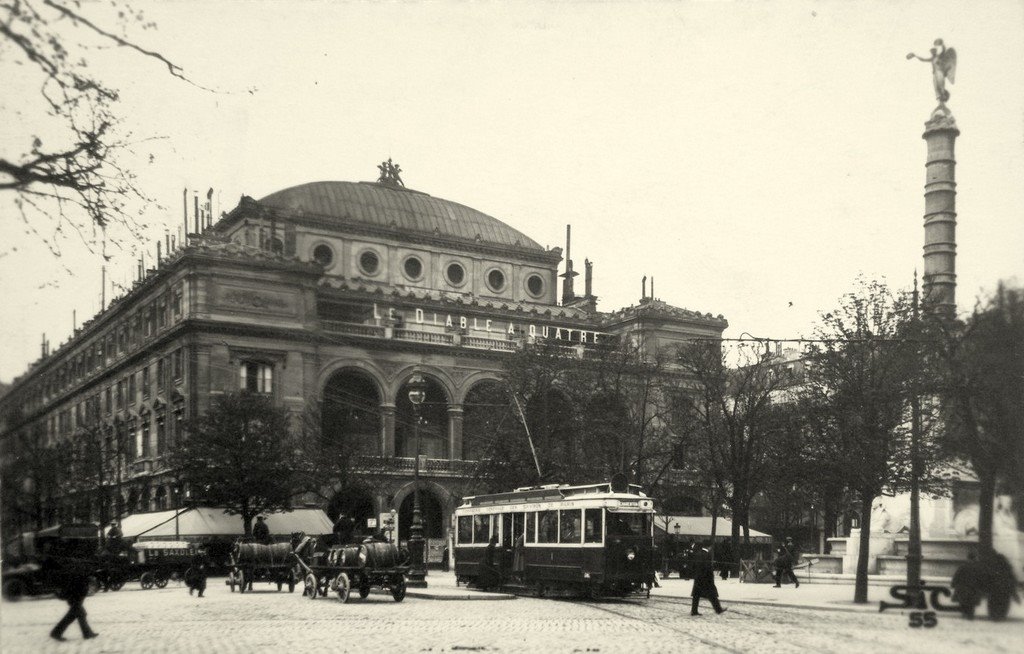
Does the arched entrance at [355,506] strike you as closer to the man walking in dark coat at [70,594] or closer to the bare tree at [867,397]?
the bare tree at [867,397]

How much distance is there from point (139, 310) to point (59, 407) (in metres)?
27.5

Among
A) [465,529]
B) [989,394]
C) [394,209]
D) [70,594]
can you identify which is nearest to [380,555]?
[465,529]

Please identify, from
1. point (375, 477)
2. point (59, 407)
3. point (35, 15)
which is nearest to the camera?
point (35, 15)

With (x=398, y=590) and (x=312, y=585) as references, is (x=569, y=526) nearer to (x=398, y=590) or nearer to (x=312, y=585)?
(x=398, y=590)

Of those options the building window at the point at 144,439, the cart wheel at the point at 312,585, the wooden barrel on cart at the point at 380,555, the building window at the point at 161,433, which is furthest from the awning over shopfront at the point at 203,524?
the wooden barrel on cart at the point at 380,555

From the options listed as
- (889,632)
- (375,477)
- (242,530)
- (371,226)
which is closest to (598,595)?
(889,632)

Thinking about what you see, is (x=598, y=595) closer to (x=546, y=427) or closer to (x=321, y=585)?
(x=321, y=585)

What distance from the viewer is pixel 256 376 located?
190ft

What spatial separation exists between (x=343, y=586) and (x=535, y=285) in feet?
175

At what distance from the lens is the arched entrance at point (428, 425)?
64062 millimetres

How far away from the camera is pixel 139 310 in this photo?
47.0 m

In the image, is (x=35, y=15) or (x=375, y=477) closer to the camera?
(x=35, y=15)

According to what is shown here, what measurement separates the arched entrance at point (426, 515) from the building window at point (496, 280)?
16.9 metres

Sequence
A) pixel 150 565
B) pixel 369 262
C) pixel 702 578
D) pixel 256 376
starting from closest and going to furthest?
pixel 702 578
pixel 150 565
pixel 256 376
pixel 369 262
